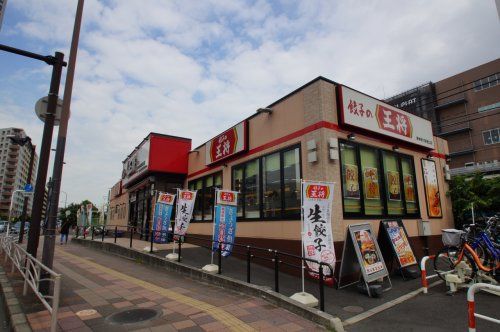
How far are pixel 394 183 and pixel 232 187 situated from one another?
6.28 metres

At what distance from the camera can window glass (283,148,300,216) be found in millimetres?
9945

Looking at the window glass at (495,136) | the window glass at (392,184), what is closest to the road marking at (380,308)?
the window glass at (392,184)

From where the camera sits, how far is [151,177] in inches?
722

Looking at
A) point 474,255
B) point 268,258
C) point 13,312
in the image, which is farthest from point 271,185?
point 13,312

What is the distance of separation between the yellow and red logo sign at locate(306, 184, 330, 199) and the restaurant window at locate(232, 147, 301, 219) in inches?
85.7

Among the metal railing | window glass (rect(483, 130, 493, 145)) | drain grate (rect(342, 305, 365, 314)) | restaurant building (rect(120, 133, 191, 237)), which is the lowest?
drain grate (rect(342, 305, 365, 314))

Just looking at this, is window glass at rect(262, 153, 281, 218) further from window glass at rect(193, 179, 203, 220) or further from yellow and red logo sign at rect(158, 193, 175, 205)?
window glass at rect(193, 179, 203, 220)

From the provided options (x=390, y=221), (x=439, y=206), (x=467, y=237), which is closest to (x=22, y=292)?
(x=390, y=221)

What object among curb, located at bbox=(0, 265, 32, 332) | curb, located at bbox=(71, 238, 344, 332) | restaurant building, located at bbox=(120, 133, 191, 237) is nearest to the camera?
curb, located at bbox=(0, 265, 32, 332)

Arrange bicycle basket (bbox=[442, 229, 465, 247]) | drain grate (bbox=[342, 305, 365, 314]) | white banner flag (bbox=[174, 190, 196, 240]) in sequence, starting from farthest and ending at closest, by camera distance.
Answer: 1. white banner flag (bbox=[174, 190, 196, 240])
2. bicycle basket (bbox=[442, 229, 465, 247])
3. drain grate (bbox=[342, 305, 365, 314])

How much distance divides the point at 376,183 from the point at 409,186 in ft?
7.11

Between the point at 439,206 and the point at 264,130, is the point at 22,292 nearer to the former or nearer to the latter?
the point at 264,130

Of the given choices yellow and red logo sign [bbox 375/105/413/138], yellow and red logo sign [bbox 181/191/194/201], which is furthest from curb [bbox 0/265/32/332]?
yellow and red logo sign [bbox 375/105/413/138]

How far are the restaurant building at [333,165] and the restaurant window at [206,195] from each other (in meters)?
0.10
